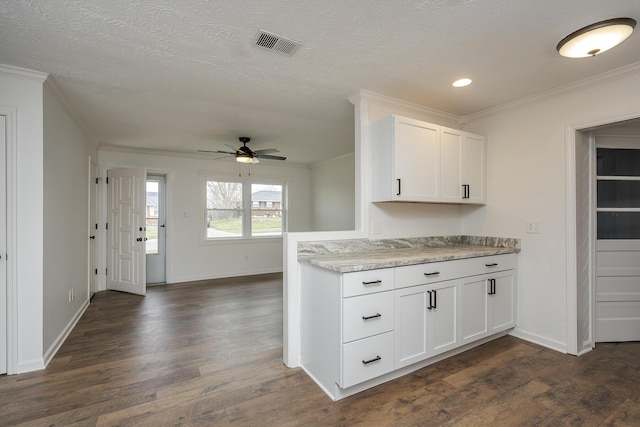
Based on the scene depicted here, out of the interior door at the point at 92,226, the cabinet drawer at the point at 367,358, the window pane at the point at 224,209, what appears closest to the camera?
Answer: the cabinet drawer at the point at 367,358

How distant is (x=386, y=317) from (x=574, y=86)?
259cm

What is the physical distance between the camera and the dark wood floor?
1.85 metres

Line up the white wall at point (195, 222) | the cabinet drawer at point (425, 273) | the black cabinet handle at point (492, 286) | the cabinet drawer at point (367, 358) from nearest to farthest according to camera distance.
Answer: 1. the cabinet drawer at point (367, 358)
2. the cabinet drawer at point (425, 273)
3. the black cabinet handle at point (492, 286)
4. the white wall at point (195, 222)

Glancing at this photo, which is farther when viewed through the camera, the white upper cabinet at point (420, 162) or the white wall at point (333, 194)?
the white wall at point (333, 194)

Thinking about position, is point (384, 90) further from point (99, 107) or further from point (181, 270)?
point (181, 270)

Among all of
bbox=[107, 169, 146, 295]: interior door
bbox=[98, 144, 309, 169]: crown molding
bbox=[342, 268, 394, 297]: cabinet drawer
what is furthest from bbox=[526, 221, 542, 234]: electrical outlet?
bbox=[107, 169, 146, 295]: interior door

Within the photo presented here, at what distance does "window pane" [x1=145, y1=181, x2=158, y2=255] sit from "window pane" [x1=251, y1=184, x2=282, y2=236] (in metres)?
1.80

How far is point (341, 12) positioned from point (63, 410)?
2.96 meters

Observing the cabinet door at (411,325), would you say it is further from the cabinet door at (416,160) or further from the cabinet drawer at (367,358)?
the cabinet door at (416,160)

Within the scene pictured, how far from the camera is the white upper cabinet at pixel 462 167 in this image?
9.64 ft

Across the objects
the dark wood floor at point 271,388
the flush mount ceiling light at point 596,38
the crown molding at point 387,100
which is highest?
the crown molding at point 387,100

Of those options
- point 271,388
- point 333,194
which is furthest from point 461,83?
point 333,194

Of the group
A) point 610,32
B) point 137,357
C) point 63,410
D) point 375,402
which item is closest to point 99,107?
point 137,357

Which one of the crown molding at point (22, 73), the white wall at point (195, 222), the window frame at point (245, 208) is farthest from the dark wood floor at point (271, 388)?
the window frame at point (245, 208)
